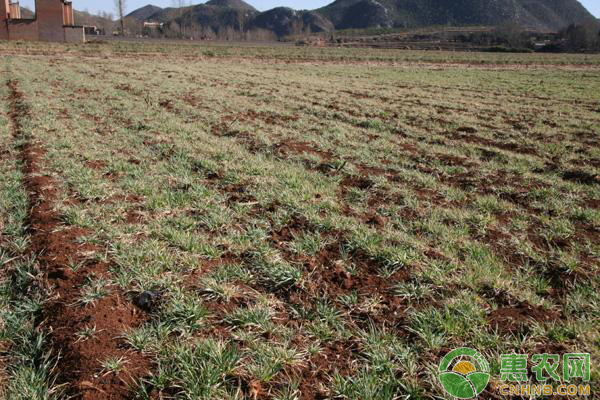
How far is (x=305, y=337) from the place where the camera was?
111 inches

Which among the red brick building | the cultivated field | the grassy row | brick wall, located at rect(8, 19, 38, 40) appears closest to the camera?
the grassy row

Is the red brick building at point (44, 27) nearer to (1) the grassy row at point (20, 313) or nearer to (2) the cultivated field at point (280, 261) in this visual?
(2) the cultivated field at point (280, 261)

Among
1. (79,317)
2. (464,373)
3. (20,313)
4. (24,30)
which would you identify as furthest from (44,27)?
(464,373)

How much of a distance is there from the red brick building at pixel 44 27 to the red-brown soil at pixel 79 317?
64903 millimetres

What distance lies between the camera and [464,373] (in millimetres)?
2484

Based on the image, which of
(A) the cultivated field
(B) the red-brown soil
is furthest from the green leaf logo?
(B) the red-brown soil

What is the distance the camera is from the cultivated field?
2.54 metres

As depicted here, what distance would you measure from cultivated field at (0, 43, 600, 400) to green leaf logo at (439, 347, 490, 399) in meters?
0.07

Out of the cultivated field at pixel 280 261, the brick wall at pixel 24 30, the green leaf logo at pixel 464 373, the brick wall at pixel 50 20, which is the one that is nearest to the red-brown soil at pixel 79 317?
the cultivated field at pixel 280 261

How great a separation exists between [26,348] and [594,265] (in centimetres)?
485

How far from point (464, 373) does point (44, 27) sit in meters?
71.5

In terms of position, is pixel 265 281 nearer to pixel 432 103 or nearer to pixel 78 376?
pixel 78 376

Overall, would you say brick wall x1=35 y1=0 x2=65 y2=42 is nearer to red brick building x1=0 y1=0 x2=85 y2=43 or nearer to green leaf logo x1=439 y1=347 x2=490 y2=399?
red brick building x1=0 y1=0 x2=85 y2=43

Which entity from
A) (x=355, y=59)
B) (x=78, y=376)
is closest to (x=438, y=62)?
(x=355, y=59)
